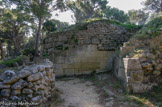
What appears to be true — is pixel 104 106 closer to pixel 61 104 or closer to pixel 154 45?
pixel 61 104

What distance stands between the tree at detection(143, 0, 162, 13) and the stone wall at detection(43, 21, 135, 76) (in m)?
17.6

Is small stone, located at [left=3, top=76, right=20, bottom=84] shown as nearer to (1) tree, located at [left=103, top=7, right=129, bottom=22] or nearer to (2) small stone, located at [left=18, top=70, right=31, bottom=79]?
(2) small stone, located at [left=18, top=70, right=31, bottom=79]

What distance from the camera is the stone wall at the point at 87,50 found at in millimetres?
8117

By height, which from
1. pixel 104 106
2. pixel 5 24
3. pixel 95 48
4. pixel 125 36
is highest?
pixel 5 24

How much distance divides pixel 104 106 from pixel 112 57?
4684 millimetres

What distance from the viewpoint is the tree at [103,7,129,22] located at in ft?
82.5

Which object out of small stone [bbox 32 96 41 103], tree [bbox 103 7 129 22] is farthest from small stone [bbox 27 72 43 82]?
tree [bbox 103 7 129 22]

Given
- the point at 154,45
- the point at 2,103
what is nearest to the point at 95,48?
the point at 154,45

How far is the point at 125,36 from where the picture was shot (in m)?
8.66

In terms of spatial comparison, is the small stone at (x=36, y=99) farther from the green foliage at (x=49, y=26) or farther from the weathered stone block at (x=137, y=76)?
the green foliage at (x=49, y=26)

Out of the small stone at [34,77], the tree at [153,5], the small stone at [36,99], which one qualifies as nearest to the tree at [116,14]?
the tree at [153,5]

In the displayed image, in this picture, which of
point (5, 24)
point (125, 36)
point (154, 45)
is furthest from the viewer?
point (5, 24)

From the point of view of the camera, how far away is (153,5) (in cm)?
2178

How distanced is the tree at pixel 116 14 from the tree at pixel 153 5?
13.3ft
